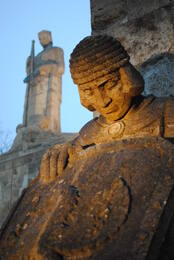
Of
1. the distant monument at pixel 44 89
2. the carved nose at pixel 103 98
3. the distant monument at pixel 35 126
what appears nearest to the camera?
the carved nose at pixel 103 98

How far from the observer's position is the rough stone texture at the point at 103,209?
1261mm

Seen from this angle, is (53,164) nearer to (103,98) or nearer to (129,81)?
(103,98)

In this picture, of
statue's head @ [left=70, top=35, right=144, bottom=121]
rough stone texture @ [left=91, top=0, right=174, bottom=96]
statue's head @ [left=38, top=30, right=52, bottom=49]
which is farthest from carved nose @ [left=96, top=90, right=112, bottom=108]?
statue's head @ [left=38, top=30, right=52, bottom=49]

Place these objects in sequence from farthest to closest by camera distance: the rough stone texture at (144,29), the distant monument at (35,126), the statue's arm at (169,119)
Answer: the distant monument at (35,126)
the rough stone texture at (144,29)
the statue's arm at (169,119)

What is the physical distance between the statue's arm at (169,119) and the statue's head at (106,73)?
0.18 m

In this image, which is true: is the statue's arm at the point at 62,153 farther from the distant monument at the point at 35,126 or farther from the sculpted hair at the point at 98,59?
the distant monument at the point at 35,126

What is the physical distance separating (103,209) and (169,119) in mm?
646

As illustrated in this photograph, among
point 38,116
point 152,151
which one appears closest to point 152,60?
point 152,151

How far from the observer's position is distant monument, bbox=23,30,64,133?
33.6 feet

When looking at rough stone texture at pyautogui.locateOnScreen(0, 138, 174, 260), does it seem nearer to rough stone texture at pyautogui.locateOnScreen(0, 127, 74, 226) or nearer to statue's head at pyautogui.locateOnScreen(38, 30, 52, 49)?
rough stone texture at pyautogui.locateOnScreen(0, 127, 74, 226)

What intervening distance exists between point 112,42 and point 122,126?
17.8 inches

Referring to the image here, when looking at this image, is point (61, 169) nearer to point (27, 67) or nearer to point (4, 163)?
point (4, 163)

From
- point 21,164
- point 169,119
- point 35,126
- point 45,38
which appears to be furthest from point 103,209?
point 45,38

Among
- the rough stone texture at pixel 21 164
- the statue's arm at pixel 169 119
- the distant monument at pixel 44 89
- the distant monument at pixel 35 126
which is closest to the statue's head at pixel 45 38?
the distant monument at pixel 35 126
